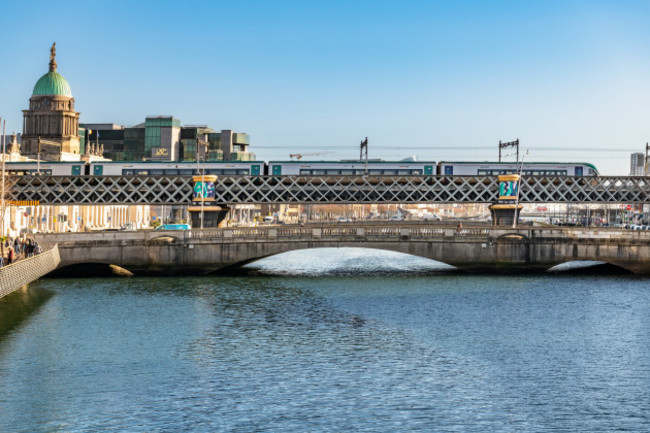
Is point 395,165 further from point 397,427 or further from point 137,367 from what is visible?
point 397,427

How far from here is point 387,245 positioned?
93.7m

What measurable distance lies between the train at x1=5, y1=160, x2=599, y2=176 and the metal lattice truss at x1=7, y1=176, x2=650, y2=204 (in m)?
1.14

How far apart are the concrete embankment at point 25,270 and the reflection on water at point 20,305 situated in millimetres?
1905

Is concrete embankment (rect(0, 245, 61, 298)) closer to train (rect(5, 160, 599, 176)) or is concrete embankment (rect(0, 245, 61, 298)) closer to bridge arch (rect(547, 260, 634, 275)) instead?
train (rect(5, 160, 599, 176))

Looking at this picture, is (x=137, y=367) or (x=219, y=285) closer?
(x=137, y=367)

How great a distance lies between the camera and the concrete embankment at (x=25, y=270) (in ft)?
188

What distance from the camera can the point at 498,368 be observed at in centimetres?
4572

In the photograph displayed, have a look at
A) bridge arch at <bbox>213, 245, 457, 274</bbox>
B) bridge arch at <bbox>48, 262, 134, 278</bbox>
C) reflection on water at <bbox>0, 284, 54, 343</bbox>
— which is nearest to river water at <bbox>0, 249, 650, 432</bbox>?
reflection on water at <bbox>0, 284, 54, 343</bbox>

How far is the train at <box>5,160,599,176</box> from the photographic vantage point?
420ft

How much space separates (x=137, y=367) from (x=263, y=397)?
9026 millimetres

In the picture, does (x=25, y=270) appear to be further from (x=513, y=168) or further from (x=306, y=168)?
(x=513, y=168)

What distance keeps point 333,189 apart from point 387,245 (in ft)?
124

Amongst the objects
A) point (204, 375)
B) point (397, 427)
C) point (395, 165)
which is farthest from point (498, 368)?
point (395, 165)

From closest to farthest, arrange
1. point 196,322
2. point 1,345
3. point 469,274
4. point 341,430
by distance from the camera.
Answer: point 341,430 < point 1,345 < point 196,322 < point 469,274
